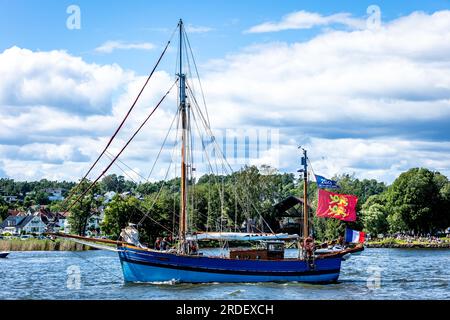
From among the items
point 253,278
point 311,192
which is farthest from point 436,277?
point 311,192

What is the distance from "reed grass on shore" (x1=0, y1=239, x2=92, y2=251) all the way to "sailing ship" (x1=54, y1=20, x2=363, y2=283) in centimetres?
5745

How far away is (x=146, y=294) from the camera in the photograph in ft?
168

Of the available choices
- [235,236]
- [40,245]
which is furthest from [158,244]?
[40,245]

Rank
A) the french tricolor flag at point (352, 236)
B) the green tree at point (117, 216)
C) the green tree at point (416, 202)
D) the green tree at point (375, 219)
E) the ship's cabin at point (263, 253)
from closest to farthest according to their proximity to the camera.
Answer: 1. the ship's cabin at point (263, 253)
2. the french tricolor flag at point (352, 236)
3. the green tree at point (117, 216)
4. the green tree at point (416, 202)
5. the green tree at point (375, 219)

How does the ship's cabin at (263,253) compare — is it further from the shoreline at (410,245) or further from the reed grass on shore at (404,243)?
the reed grass on shore at (404,243)

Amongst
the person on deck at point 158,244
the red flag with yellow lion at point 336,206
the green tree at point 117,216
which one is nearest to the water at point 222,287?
the person on deck at point 158,244

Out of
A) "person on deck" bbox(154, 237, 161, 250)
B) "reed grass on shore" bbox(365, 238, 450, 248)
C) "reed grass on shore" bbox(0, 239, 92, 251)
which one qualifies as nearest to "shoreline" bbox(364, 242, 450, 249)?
"reed grass on shore" bbox(365, 238, 450, 248)

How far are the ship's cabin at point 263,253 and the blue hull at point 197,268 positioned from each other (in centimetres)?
105

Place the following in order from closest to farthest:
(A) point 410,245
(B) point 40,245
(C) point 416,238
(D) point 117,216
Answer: (B) point 40,245, (D) point 117,216, (A) point 410,245, (C) point 416,238

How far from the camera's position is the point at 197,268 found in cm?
5822

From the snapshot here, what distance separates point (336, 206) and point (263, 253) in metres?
7.43

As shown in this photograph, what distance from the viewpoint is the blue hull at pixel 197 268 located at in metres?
57.8

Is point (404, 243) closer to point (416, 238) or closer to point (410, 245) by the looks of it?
point (410, 245)
